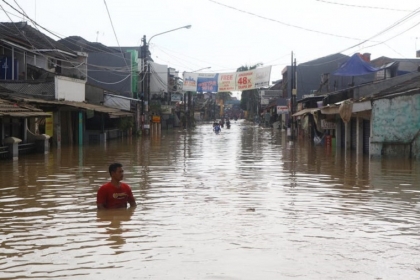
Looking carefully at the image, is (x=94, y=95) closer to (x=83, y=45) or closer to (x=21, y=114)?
(x=83, y=45)

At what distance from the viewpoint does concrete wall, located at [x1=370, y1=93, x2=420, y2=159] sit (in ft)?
76.6

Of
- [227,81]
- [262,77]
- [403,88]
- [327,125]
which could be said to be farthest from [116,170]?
[227,81]

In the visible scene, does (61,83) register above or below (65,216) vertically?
above

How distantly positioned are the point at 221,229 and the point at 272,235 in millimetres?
846

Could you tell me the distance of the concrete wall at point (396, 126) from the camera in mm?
23344

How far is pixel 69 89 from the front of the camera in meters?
35.1

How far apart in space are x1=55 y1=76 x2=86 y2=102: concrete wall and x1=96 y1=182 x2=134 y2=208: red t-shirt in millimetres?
23209

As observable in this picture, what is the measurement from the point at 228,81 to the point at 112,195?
39.1m

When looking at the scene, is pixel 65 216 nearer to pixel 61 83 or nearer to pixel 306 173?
pixel 306 173

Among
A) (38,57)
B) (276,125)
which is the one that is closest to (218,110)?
(276,125)

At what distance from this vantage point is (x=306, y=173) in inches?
719

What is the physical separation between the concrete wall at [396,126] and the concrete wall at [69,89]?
17294 mm

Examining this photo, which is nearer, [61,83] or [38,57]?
[61,83]

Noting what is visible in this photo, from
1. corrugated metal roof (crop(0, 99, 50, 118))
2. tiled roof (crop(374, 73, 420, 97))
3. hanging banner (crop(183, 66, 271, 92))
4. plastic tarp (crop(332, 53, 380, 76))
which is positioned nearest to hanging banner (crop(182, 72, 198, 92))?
hanging banner (crop(183, 66, 271, 92))
